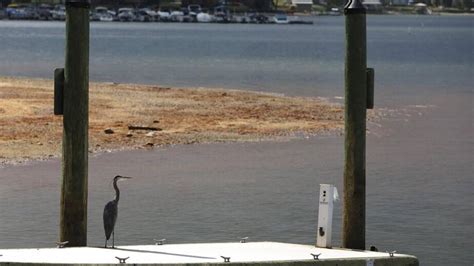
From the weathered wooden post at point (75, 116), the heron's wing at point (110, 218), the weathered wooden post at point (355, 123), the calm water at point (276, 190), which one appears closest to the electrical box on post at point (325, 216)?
the weathered wooden post at point (355, 123)

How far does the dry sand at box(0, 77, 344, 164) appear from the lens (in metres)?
32.9

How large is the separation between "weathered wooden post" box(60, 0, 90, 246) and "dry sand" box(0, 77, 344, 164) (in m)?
13.9

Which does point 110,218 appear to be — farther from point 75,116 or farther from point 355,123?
point 355,123

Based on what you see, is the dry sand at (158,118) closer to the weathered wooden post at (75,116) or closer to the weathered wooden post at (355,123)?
the weathered wooden post at (75,116)

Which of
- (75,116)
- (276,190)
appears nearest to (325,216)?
(75,116)

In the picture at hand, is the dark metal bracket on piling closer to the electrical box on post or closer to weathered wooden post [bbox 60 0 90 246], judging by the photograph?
weathered wooden post [bbox 60 0 90 246]

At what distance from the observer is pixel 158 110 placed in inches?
1626

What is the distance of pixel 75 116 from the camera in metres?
15.8

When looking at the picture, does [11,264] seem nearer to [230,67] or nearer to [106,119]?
[106,119]

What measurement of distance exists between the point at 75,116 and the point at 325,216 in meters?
3.10

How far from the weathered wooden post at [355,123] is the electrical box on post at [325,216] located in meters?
0.19

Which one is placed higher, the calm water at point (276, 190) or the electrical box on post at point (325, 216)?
the electrical box on post at point (325, 216)

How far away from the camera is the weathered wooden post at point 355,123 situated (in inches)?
635

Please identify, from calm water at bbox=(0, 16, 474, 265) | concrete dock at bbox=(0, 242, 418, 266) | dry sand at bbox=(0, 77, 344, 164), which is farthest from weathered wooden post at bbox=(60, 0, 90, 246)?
dry sand at bbox=(0, 77, 344, 164)
